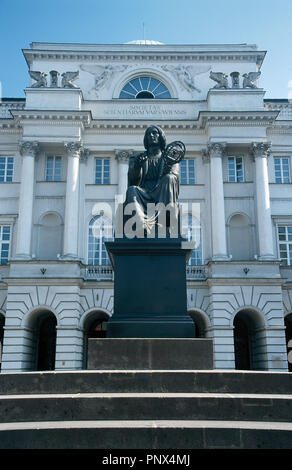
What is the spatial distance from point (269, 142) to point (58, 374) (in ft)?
83.9

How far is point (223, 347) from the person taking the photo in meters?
26.3

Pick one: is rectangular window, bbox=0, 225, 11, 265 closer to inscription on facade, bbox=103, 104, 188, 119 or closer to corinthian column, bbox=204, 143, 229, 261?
inscription on facade, bbox=103, 104, 188, 119

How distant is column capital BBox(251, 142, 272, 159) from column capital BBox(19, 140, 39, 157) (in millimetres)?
13156

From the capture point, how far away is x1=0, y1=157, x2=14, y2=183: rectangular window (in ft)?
101

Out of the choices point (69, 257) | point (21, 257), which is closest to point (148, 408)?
point (69, 257)

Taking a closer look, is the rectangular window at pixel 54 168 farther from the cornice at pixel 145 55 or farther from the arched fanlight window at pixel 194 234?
the arched fanlight window at pixel 194 234

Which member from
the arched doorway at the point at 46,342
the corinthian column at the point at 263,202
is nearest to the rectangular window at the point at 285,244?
the corinthian column at the point at 263,202

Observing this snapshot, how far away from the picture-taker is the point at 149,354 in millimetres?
7984

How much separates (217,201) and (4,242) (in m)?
13.1

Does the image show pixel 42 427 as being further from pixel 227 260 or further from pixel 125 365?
pixel 227 260

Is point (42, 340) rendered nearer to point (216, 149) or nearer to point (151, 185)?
point (216, 149)

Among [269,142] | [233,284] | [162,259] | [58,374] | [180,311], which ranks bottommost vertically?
[58,374]

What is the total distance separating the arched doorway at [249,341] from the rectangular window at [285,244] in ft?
13.3
